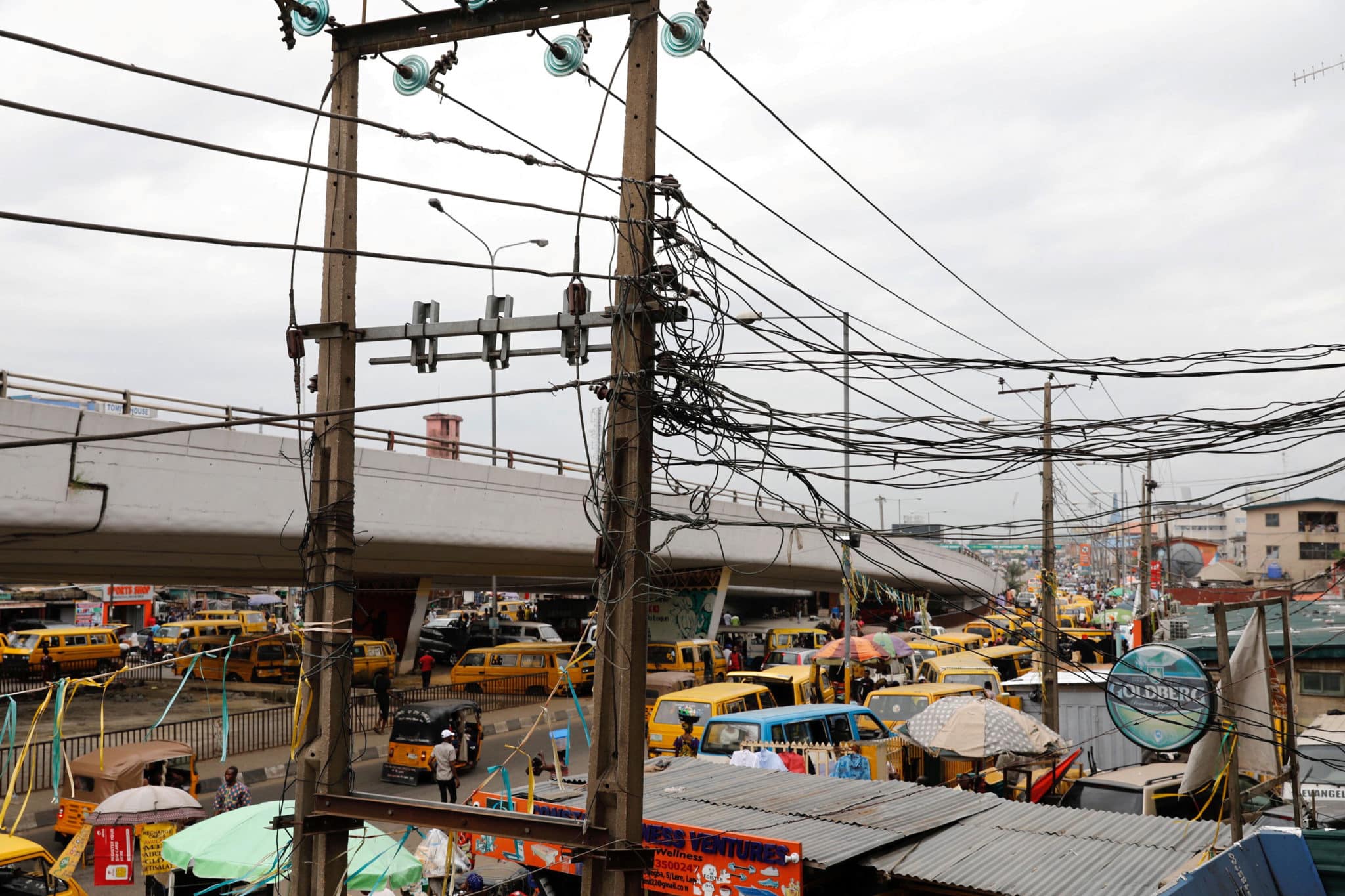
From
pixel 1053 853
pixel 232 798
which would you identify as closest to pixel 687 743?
pixel 232 798

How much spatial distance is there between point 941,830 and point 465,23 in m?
7.62

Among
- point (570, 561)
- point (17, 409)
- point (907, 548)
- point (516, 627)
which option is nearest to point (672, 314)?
point (17, 409)

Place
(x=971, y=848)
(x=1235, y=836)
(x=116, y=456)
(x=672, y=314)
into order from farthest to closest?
(x=116, y=456) → (x=971, y=848) → (x=1235, y=836) → (x=672, y=314)

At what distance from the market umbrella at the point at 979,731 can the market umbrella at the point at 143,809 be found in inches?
389

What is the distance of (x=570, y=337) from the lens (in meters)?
6.96

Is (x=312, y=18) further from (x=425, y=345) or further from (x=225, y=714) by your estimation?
(x=225, y=714)

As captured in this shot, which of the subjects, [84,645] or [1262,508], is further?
[1262,508]

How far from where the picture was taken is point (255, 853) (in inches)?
362

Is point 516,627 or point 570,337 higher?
point 570,337

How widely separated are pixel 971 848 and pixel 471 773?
46.2 ft

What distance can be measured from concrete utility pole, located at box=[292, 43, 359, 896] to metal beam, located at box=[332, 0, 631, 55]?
0.42m

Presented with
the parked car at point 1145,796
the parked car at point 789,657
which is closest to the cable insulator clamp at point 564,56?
the parked car at point 1145,796

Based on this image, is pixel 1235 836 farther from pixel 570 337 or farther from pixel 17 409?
pixel 17 409

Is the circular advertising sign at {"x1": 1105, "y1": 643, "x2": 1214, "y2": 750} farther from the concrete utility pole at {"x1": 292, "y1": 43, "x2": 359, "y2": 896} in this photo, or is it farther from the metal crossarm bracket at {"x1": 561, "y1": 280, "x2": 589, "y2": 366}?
the concrete utility pole at {"x1": 292, "y1": 43, "x2": 359, "y2": 896}
